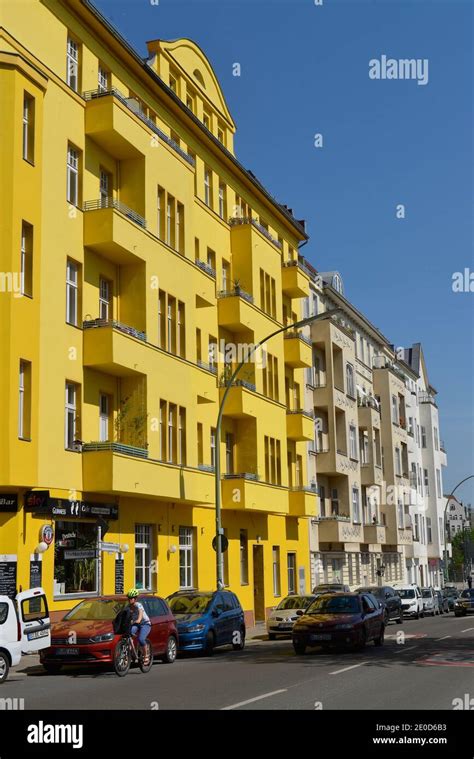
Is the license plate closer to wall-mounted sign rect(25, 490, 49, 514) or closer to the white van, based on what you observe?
the white van

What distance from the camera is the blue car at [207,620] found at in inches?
914

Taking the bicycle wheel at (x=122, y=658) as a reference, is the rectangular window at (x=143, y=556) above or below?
above

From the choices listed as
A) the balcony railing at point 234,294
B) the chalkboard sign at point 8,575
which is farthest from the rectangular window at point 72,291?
the balcony railing at point 234,294

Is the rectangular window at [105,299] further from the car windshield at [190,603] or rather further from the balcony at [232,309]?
the balcony at [232,309]

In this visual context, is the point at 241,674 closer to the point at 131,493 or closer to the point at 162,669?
the point at 162,669

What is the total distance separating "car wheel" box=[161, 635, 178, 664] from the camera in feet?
69.5

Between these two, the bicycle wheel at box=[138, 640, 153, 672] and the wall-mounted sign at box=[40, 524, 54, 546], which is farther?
the wall-mounted sign at box=[40, 524, 54, 546]

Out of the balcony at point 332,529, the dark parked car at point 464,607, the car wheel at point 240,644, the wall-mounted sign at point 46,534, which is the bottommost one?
the dark parked car at point 464,607

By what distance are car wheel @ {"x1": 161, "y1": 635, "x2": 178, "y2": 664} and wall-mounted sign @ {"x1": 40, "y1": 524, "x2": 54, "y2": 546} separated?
390 cm

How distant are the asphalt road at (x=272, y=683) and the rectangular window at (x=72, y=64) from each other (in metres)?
15.3

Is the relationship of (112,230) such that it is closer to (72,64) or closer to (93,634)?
(72,64)

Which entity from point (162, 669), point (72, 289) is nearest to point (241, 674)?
point (162, 669)

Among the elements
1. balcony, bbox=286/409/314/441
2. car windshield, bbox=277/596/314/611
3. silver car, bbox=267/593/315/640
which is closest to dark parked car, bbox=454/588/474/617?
balcony, bbox=286/409/314/441

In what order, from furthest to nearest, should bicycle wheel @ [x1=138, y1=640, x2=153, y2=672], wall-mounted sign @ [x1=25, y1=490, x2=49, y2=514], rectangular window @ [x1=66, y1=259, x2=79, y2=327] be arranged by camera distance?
1. rectangular window @ [x1=66, y1=259, x2=79, y2=327]
2. wall-mounted sign @ [x1=25, y1=490, x2=49, y2=514]
3. bicycle wheel @ [x1=138, y1=640, x2=153, y2=672]
